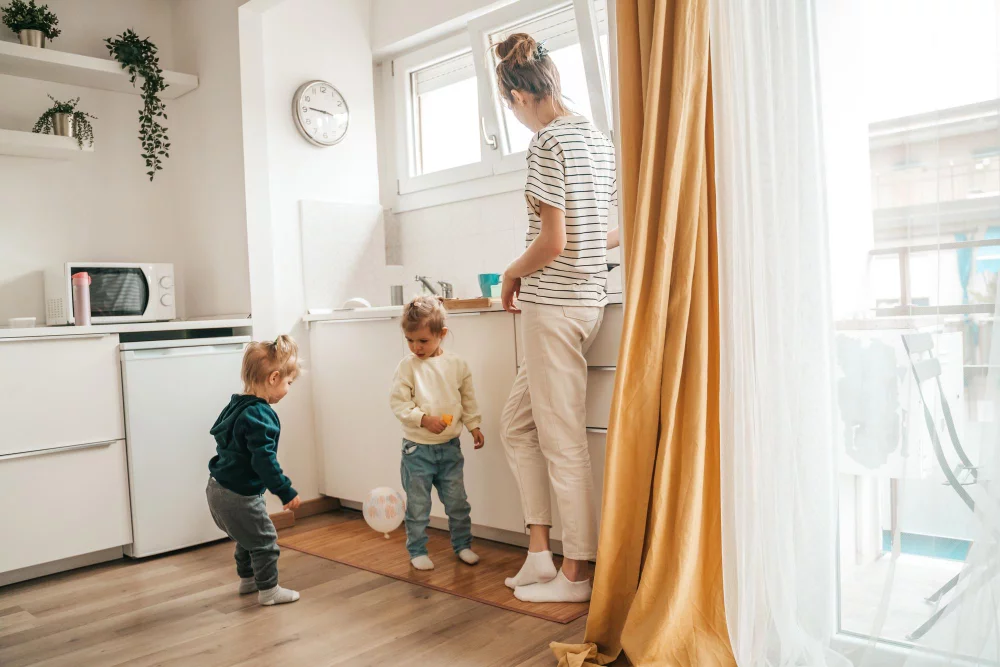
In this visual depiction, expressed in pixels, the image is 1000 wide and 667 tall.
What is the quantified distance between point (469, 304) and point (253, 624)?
119 cm

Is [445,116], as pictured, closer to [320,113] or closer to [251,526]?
[320,113]

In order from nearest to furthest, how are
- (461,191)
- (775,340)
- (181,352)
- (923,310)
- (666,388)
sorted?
(923,310) → (775,340) → (666,388) → (181,352) → (461,191)

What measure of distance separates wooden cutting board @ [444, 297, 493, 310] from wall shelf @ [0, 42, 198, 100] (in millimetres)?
1639

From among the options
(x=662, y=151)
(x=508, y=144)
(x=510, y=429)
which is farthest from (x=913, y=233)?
(x=508, y=144)

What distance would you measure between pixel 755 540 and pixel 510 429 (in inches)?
36.4

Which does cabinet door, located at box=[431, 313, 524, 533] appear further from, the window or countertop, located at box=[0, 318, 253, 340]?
countertop, located at box=[0, 318, 253, 340]

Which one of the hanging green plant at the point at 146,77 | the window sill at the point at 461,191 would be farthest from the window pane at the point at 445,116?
the hanging green plant at the point at 146,77

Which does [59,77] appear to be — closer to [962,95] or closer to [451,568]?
[451,568]

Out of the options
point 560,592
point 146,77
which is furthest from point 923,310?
point 146,77

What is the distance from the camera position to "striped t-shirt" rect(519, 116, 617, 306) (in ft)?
7.02

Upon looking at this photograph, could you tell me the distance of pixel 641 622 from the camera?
1793 mm

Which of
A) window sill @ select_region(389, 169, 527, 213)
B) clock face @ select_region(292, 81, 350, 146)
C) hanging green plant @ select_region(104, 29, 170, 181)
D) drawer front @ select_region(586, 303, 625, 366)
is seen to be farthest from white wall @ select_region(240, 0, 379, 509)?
drawer front @ select_region(586, 303, 625, 366)

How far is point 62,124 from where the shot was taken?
10.2 ft

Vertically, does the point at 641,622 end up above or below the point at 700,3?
below
